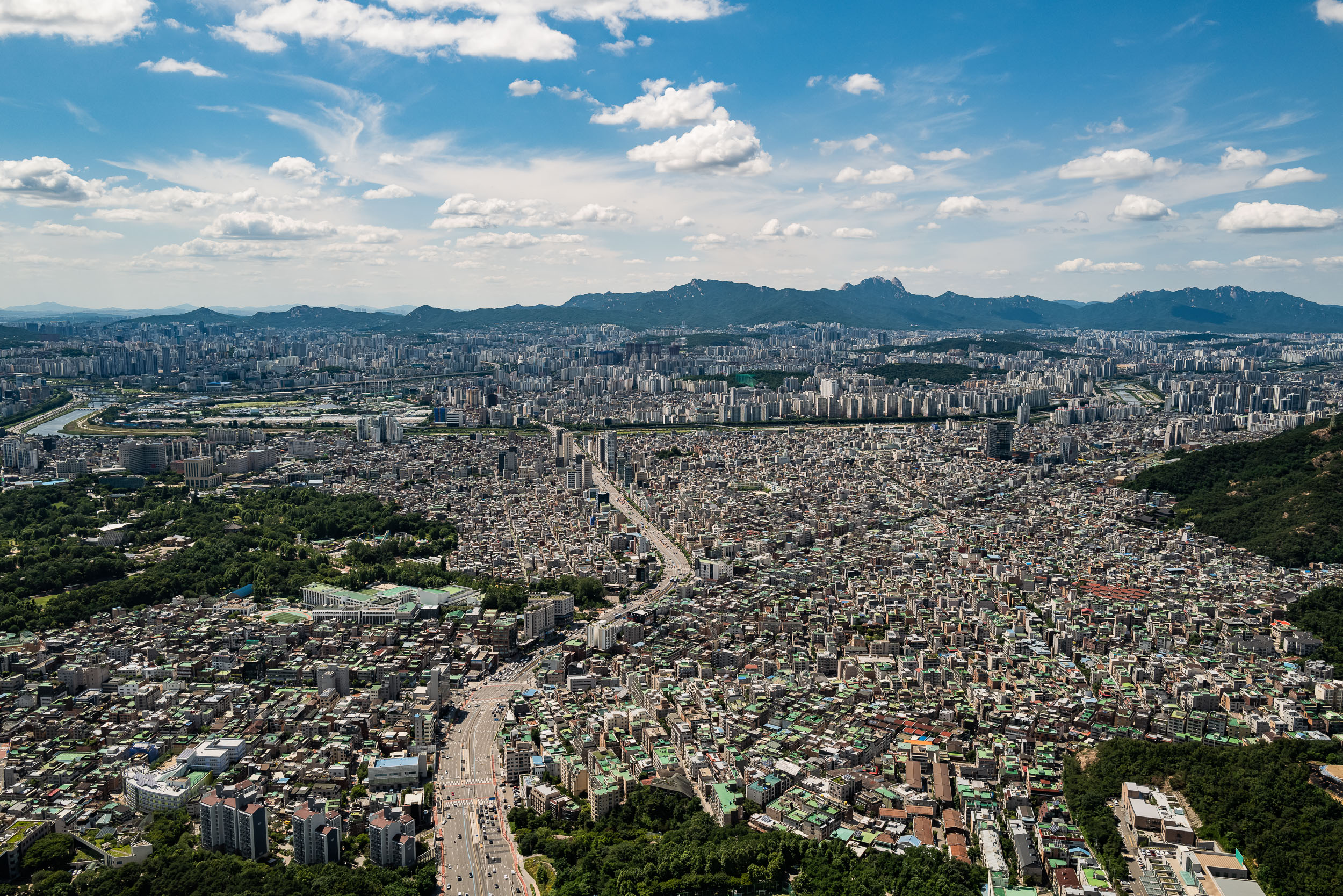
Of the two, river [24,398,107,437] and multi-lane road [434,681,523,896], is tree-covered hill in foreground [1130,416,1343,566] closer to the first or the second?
multi-lane road [434,681,523,896]

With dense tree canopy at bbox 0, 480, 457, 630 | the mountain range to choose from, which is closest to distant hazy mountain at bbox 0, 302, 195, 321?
the mountain range

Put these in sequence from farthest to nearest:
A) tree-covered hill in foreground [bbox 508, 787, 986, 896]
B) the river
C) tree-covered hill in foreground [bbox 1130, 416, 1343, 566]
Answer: the river, tree-covered hill in foreground [bbox 1130, 416, 1343, 566], tree-covered hill in foreground [bbox 508, 787, 986, 896]

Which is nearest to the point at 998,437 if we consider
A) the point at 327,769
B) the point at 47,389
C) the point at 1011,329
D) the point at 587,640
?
the point at 587,640

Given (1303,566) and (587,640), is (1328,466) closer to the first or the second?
(1303,566)

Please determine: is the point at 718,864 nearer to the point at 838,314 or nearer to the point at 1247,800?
the point at 1247,800

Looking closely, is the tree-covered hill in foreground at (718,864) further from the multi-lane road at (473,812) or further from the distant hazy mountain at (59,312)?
the distant hazy mountain at (59,312)

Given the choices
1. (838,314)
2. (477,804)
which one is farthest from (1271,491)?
(838,314)
